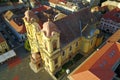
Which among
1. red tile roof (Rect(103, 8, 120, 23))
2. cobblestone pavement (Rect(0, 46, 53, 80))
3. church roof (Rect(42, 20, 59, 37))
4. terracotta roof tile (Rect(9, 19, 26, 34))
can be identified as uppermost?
church roof (Rect(42, 20, 59, 37))

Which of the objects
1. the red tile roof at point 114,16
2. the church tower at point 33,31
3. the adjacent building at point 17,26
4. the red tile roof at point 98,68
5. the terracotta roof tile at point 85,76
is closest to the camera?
the terracotta roof tile at point 85,76

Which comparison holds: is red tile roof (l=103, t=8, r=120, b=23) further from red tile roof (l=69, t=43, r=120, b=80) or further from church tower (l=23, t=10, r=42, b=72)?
church tower (l=23, t=10, r=42, b=72)

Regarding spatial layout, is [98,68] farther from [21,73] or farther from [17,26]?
[17,26]

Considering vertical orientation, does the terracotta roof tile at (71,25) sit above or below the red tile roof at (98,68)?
above

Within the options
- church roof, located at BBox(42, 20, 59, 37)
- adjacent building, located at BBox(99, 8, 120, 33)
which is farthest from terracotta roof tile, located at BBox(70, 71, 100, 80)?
adjacent building, located at BBox(99, 8, 120, 33)

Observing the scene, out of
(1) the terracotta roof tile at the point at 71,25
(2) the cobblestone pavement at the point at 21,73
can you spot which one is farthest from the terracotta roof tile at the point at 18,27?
(1) the terracotta roof tile at the point at 71,25

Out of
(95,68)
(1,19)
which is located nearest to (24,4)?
(1,19)

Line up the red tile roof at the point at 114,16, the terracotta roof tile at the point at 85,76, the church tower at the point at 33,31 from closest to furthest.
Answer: the terracotta roof tile at the point at 85,76
the church tower at the point at 33,31
the red tile roof at the point at 114,16

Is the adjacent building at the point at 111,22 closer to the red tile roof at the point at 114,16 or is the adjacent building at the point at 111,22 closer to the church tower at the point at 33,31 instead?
the red tile roof at the point at 114,16
